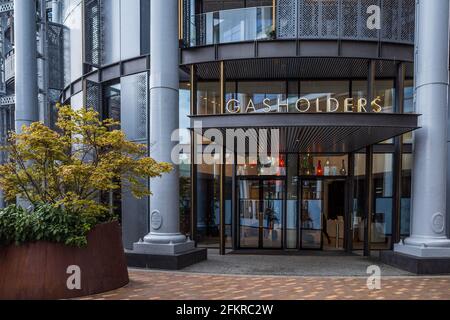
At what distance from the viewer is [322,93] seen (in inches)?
499

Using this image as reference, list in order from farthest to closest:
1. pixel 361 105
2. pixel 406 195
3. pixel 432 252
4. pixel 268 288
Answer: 1. pixel 406 195
2. pixel 361 105
3. pixel 432 252
4. pixel 268 288

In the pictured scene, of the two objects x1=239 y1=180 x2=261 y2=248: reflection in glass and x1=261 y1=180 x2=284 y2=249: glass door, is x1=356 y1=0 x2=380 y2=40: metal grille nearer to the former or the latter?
x1=261 y1=180 x2=284 y2=249: glass door

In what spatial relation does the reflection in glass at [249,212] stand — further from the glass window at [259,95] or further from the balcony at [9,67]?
the balcony at [9,67]

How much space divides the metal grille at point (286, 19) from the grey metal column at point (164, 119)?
3212mm

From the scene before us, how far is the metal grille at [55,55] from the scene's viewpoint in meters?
15.5

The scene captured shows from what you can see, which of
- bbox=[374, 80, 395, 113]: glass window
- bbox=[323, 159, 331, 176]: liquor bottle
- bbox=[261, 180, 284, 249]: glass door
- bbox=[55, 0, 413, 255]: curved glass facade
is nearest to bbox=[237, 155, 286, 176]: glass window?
bbox=[55, 0, 413, 255]: curved glass facade

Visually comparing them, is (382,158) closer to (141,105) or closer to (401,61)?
(401,61)

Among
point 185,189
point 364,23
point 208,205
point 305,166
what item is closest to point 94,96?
point 185,189

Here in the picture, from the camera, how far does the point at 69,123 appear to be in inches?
276

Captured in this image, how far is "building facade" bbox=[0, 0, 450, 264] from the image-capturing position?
11.0 m

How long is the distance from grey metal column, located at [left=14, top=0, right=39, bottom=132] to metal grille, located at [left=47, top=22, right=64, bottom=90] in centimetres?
274

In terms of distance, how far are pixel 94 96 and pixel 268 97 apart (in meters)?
6.13

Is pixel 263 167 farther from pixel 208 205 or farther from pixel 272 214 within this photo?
pixel 208 205
